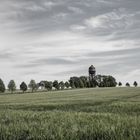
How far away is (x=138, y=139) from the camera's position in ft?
38.7

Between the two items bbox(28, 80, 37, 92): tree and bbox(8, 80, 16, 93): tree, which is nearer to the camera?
bbox(8, 80, 16, 93): tree

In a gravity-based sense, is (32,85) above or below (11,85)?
above

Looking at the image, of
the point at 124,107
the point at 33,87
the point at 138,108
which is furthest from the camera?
the point at 33,87

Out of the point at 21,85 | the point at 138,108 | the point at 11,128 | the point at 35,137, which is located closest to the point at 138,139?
the point at 35,137

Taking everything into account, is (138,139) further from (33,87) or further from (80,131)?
(33,87)

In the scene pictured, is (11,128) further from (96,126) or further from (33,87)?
(33,87)

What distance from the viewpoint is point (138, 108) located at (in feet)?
102

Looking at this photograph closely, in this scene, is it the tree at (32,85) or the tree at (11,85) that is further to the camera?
the tree at (32,85)

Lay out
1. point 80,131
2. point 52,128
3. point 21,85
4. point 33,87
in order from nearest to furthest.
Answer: point 80,131, point 52,128, point 21,85, point 33,87

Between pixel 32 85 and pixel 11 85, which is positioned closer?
pixel 11 85

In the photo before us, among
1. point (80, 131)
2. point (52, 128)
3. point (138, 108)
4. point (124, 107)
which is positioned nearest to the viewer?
point (80, 131)

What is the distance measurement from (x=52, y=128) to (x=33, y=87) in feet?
590

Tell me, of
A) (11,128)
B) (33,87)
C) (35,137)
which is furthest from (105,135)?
(33,87)

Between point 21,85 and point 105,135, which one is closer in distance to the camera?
point 105,135
